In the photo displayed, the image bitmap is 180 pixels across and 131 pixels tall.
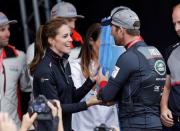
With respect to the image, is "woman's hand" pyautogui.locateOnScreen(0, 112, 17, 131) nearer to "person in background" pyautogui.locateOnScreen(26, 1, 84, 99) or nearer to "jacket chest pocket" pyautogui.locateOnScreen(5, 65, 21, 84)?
"person in background" pyautogui.locateOnScreen(26, 1, 84, 99)

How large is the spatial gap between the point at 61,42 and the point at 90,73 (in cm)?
53

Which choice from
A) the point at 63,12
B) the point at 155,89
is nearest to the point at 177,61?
the point at 155,89

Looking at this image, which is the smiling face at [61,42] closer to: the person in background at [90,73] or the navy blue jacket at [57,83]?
the navy blue jacket at [57,83]

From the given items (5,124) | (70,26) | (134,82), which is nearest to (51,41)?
(134,82)

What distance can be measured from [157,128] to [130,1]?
3.11m

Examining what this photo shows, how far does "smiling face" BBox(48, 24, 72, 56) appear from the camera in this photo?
4.57 meters

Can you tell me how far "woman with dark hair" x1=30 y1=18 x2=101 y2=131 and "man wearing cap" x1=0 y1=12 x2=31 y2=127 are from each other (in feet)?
3.66

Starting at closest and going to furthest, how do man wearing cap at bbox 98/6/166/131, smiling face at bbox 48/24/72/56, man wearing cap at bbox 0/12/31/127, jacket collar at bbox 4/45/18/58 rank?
man wearing cap at bbox 98/6/166/131 → smiling face at bbox 48/24/72/56 → man wearing cap at bbox 0/12/31/127 → jacket collar at bbox 4/45/18/58

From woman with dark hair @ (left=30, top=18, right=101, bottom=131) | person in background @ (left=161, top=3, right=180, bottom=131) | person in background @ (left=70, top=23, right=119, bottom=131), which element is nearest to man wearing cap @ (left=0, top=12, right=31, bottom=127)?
person in background @ (left=70, top=23, right=119, bottom=131)

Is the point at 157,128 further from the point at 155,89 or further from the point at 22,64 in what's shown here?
the point at 22,64

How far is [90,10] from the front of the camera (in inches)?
296

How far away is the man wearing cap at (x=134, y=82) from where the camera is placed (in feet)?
13.7

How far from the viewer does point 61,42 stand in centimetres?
459

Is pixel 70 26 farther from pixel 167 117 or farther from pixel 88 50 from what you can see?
pixel 167 117
